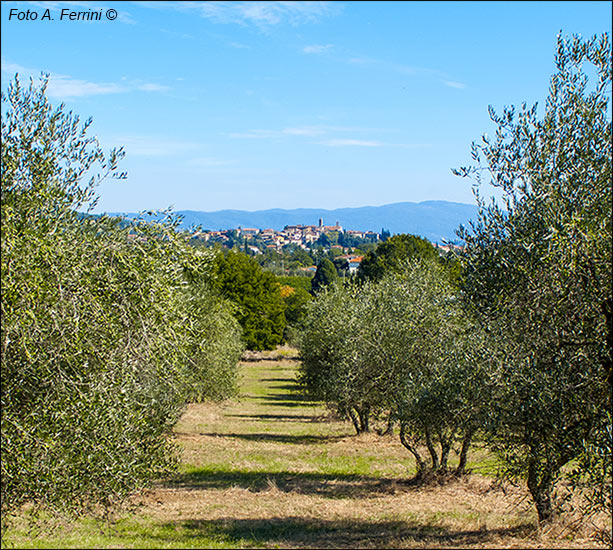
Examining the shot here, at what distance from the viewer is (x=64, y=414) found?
9.23 m

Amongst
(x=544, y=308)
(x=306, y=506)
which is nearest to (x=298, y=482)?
(x=306, y=506)

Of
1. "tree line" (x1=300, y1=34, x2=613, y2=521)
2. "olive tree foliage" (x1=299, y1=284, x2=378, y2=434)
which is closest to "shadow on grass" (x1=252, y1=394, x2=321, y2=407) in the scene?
"olive tree foliage" (x1=299, y1=284, x2=378, y2=434)

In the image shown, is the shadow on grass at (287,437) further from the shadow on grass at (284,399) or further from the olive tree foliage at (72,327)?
the olive tree foliage at (72,327)

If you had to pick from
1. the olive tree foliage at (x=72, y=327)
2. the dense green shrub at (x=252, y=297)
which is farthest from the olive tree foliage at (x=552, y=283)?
the dense green shrub at (x=252, y=297)

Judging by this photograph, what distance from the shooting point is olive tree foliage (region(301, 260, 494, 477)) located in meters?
12.0

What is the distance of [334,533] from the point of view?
14359mm

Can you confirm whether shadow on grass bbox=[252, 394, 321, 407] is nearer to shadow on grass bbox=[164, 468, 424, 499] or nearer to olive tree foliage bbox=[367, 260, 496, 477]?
olive tree foliage bbox=[367, 260, 496, 477]

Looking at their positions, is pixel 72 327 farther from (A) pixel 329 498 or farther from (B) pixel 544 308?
(A) pixel 329 498

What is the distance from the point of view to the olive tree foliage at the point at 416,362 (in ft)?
39.4

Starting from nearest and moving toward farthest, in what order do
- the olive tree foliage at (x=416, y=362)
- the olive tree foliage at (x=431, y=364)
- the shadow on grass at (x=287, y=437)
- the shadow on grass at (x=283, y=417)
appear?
the olive tree foliage at (x=431, y=364), the olive tree foliage at (x=416, y=362), the shadow on grass at (x=287, y=437), the shadow on grass at (x=283, y=417)

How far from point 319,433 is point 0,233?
24674 millimetres

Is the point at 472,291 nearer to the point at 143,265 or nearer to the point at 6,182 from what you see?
the point at 143,265

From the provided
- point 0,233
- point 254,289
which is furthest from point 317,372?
point 254,289

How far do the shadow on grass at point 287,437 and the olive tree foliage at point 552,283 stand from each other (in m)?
18.1
